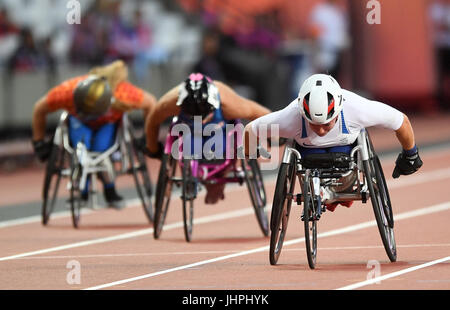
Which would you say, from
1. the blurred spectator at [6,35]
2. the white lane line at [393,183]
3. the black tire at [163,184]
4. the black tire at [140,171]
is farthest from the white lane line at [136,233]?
the blurred spectator at [6,35]

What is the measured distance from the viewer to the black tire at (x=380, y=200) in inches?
405

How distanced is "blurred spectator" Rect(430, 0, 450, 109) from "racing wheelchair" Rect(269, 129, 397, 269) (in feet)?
75.1

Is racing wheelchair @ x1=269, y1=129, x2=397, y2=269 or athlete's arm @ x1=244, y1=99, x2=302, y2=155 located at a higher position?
athlete's arm @ x1=244, y1=99, x2=302, y2=155

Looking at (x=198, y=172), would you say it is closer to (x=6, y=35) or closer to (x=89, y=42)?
(x=6, y=35)

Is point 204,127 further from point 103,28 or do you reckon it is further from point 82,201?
point 103,28

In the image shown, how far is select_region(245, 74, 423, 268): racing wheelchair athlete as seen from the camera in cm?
1024

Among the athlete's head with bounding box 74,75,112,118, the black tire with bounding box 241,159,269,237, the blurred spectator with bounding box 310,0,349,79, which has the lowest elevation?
the black tire with bounding box 241,159,269,237

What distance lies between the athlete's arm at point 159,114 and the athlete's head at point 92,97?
731mm

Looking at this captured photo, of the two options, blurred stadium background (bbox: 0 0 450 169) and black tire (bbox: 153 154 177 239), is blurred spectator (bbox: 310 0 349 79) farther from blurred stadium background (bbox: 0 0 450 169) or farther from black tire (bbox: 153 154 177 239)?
black tire (bbox: 153 154 177 239)

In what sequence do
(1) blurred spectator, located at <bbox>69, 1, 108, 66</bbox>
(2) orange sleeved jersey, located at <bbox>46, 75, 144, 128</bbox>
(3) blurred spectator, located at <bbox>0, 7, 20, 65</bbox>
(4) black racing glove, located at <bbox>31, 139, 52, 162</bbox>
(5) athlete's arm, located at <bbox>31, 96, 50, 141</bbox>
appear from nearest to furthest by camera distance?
(2) orange sleeved jersey, located at <bbox>46, 75, 144, 128</bbox>, (5) athlete's arm, located at <bbox>31, 96, 50, 141</bbox>, (4) black racing glove, located at <bbox>31, 139, 52, 162</bbox>, (3) blurred spectator, located at <bbox>0, 7, 20, 65</bbox>, (1) blurred spectator, located at <bbox>69, 1, 108, 66</bbox>

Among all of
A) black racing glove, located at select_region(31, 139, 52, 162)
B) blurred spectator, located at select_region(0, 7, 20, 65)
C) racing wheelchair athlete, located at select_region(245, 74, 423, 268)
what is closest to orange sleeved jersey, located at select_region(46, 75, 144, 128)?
black racing glove, located at select_region(31, 139, 52, 162)

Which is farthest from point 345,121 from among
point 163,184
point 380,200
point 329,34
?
point 329,34

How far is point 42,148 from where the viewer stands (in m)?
14.6
